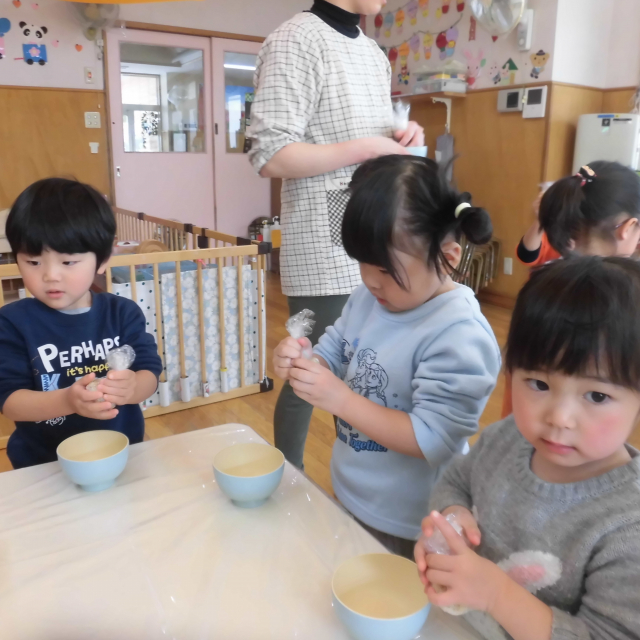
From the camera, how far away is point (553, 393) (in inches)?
23.0

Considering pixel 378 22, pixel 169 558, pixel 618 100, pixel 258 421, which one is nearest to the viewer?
pixel 169 558

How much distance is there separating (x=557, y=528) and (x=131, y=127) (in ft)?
15.9

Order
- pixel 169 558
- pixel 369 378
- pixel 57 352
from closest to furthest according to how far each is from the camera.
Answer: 1. pixel 169 558
2. pixel 369 378
3. pixel 57 352

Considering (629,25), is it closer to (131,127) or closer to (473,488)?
(131,127)

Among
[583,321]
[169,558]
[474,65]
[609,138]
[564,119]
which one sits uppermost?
[474,65]

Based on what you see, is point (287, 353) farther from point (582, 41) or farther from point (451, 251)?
point (582, 41)

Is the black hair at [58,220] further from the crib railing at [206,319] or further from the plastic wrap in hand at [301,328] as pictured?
the crib railing at [206,319]

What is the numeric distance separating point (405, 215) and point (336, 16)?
71 cm

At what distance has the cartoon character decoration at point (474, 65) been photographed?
409 centimetres

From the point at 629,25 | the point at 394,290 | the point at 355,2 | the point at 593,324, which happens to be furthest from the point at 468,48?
the point at 593,324

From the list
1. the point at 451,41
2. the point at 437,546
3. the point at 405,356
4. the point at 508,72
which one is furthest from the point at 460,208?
the point at 451,41

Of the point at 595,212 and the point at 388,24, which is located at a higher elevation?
the point at 388,24

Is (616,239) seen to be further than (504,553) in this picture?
Yes

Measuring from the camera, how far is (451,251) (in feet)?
3.01
